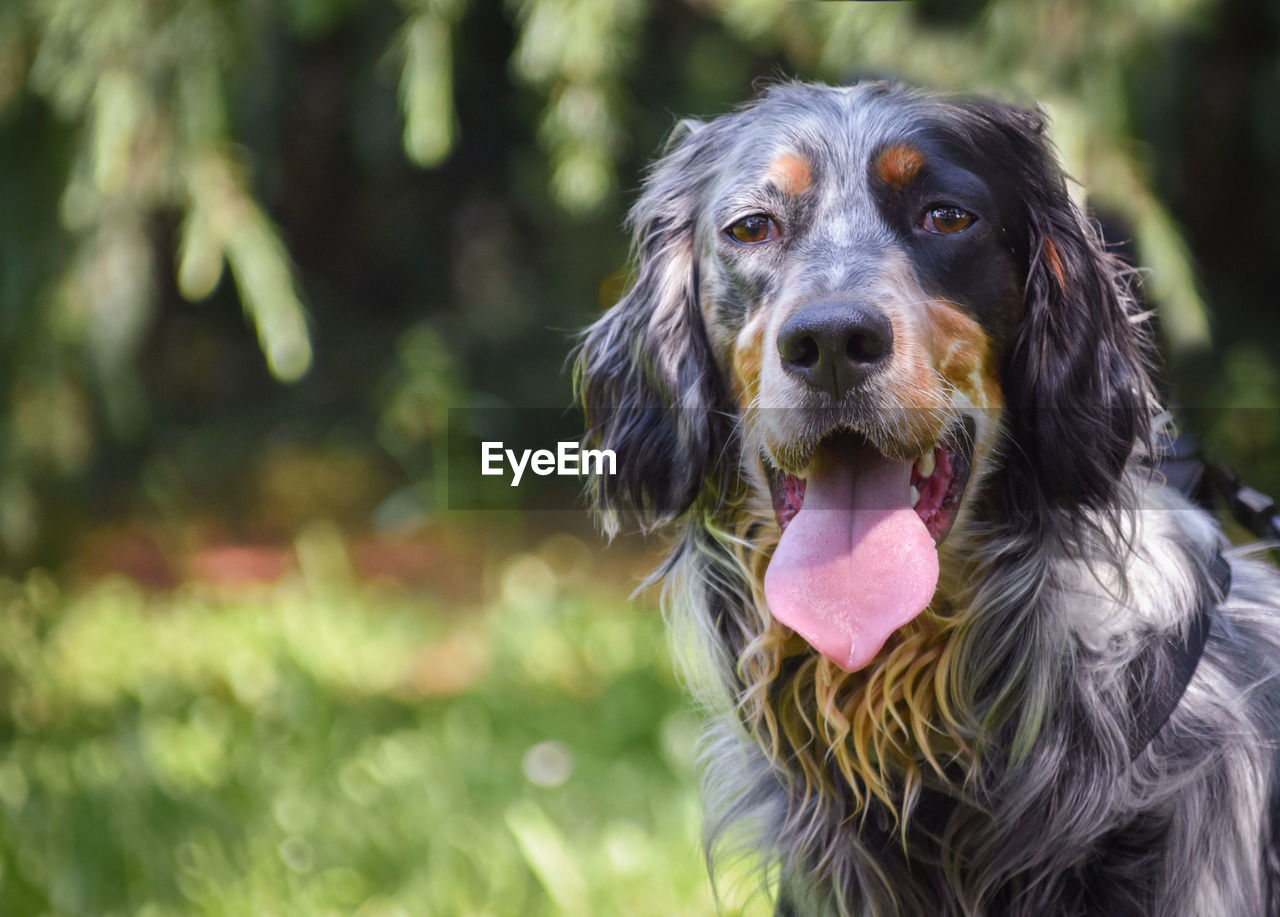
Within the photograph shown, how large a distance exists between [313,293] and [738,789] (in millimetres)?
4946

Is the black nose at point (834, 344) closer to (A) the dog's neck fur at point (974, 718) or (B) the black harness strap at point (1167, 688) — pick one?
(A) the dog's neck fur at point (974, 718)

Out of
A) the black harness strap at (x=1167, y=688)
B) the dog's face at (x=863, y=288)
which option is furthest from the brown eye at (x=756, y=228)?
the black harness strap at (x=1167, y=688)

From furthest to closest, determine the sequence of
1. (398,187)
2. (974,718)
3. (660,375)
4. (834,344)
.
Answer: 1. (398,187)
2. (660,375)
3. (974,718)
4. (834,344)

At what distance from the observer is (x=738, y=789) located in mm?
2119

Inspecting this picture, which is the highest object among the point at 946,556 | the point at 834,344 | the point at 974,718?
the point at 834,344

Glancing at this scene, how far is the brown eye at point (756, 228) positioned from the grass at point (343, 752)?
149 cm

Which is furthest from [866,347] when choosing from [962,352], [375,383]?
[375,383]

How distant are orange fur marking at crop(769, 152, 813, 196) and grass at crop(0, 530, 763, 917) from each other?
5.17 feet

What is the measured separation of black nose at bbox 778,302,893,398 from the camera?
A: 1714 millimetres

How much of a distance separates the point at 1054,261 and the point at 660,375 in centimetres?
68

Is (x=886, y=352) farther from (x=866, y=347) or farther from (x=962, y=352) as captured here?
(x=962, y=352)

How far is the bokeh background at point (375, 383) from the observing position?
2945mm

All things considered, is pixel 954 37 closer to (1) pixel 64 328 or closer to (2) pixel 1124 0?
(2) pixel 1124 0

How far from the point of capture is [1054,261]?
1.93m
